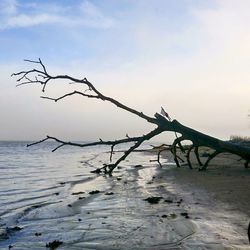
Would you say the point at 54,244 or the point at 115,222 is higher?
the point at 115,222

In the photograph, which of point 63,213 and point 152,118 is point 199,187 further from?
point 152,118

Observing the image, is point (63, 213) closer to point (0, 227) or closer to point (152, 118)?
point (0, 227)

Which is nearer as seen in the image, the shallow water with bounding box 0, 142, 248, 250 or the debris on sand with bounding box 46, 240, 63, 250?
the debris on sand with bounding box 46, 240, 63, 250

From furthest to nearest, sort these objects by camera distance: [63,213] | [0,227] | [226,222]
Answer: [63,213], [0,227], [226,222]

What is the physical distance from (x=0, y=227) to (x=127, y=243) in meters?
3.84

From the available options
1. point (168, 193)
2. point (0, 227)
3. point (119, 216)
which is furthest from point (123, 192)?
point (0, 227)

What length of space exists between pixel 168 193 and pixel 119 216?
15.8ft

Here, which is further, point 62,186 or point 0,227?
point 62,186

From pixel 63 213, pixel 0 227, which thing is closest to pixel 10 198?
pixel 63 213

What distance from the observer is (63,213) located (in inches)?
471

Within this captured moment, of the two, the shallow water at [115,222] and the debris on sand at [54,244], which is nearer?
the debris on sand at [54,244]

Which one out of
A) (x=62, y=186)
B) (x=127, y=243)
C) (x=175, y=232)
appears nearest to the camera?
(x=127, y=243)

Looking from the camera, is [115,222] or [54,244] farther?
[115,222]

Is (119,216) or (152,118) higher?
(152,118)
